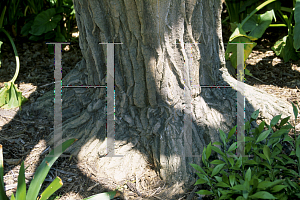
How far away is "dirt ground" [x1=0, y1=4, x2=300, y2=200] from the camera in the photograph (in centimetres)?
183

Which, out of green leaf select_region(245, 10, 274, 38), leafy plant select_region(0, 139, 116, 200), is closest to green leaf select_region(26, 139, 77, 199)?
leafy plant select_region(0, 139, 116, 200)

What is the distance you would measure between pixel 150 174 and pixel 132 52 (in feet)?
2.67

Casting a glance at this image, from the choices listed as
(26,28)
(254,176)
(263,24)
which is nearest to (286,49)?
(263,24)

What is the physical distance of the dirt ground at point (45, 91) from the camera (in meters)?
1.83

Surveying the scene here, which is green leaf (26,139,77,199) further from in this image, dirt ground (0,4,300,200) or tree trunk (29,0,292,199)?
tree trunk (29,0,292,199)

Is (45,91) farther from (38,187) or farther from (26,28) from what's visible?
(38,187)

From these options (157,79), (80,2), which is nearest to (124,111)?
(157,79)

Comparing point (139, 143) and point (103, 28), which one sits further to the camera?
point (139, 143)

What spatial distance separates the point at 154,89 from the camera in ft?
6.15

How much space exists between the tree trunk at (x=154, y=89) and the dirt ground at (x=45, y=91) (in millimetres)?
143

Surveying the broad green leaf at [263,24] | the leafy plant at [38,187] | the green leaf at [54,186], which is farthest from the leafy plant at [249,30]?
the green leaf at [54,186]

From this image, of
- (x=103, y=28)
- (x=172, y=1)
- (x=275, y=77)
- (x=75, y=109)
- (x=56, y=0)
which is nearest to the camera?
(x=172, y=1)

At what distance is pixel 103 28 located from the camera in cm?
182

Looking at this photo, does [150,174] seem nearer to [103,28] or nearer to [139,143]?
[139,143]
